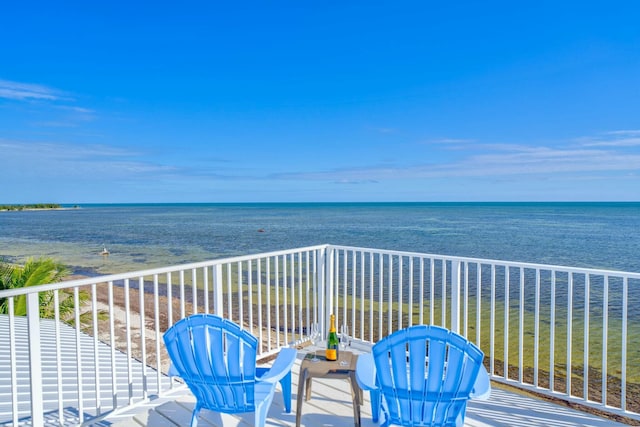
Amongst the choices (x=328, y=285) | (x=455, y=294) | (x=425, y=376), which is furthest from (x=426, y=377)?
(x=328, y=285)

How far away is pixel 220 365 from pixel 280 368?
0.35 metres

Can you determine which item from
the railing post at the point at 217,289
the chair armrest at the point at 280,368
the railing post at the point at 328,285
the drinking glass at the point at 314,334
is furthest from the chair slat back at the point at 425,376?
the drinking glass at the point at 314,334

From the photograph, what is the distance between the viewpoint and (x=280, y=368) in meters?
2.33

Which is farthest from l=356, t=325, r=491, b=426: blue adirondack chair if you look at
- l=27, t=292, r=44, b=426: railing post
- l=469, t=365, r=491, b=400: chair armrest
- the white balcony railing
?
l=27, t=292, r=44, b=426: railing post

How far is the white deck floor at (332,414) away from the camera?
104 inches

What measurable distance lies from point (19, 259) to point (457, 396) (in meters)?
20.8

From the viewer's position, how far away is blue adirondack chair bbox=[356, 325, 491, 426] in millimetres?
1988

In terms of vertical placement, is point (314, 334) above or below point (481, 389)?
below

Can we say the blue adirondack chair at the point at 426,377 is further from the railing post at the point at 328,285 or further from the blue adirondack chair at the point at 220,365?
the railing post at the point at 328,285

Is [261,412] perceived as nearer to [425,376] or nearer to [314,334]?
[425,376]

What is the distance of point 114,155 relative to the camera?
1405 inches

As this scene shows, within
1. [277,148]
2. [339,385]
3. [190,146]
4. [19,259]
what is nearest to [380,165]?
[277,148]

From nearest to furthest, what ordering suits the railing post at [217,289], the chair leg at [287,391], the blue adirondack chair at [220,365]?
the blue adirondack chair at [220,365]
the chair leg at [287,391]
the railing post at [217,289]

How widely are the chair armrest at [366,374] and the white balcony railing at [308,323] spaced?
1.16 m
